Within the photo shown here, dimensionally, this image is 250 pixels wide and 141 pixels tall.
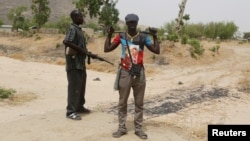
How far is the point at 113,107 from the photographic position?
8.35m

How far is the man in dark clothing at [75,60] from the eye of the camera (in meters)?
6.63

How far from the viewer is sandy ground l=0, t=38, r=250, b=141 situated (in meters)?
6.09

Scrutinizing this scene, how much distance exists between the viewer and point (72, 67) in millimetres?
6715

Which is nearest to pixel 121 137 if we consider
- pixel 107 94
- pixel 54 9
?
pixel 107 94

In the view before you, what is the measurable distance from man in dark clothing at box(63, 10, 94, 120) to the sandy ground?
291 millimetres

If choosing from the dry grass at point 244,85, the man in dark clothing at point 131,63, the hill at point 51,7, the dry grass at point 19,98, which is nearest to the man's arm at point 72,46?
the man in dark clothing at point 131,63

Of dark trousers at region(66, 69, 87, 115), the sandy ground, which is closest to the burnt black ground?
the sandy ground

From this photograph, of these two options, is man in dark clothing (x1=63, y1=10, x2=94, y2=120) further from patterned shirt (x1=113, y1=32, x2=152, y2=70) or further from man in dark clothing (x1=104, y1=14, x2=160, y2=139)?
patterned shirt (x1=113, y1=32, x2=152, y2=70)

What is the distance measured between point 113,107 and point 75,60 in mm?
1976

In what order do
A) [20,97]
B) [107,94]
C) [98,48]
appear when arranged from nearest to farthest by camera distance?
1. [20,97]
2. [107,94]
3. [98,48]

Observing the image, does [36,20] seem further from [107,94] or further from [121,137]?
[121,137]

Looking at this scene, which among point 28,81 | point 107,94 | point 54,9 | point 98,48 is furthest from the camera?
point 54,9

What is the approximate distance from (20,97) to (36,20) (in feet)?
85.1

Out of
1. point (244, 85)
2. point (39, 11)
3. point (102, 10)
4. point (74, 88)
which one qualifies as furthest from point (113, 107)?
point (39, 11)
